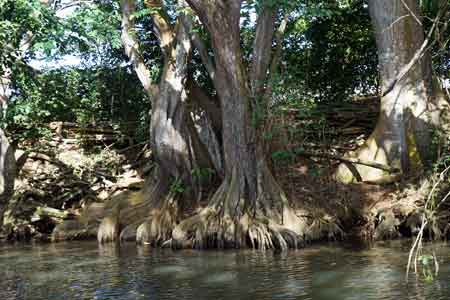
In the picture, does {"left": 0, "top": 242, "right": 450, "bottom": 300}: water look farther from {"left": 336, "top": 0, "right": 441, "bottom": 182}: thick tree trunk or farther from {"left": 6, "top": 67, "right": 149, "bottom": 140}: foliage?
{"left": 6, "top": 67, "right": 149, "bottom": 140}: foliage

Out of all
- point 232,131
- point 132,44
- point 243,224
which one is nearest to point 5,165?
point 132,44

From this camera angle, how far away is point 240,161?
1316cm

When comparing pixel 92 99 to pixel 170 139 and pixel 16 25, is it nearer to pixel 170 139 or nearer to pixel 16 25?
pixel 170 139

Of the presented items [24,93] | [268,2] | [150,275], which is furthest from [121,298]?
[24,93]

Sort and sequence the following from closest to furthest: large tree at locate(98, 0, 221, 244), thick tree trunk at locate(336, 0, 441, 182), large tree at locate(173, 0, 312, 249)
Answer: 1. large tree at locate(173, 0, 312, 249)
2. thick tree trunk at locate(336, 0, 441, 182)
3. large tree at locate(98, 0, 221, 244)

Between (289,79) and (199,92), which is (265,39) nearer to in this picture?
(289,79)

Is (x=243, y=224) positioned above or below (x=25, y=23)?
below

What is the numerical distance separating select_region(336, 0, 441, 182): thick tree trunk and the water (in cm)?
262

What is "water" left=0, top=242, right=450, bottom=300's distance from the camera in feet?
26.9

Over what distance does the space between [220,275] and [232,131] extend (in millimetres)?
4355

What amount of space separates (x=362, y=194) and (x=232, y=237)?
305 centimetres

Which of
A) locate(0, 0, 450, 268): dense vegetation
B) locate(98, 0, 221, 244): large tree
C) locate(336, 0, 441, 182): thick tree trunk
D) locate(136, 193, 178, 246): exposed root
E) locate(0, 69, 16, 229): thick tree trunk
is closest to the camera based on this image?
locate(0, 0, 450, 268): dense vegetation

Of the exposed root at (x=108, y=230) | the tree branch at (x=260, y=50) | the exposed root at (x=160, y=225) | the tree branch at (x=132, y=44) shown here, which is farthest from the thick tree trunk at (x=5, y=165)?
the tree branch at (x=260, y=50)

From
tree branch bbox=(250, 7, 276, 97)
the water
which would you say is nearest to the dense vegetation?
tree branch bbox=(250, 7, 276, 97)
